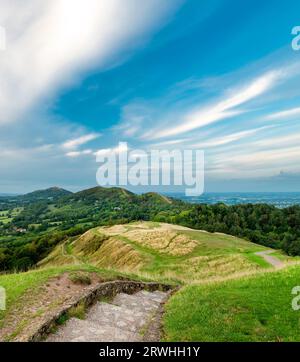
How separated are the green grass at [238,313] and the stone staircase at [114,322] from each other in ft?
4.49

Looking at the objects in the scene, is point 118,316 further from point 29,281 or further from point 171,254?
point 171,254

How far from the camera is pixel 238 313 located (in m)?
14.5

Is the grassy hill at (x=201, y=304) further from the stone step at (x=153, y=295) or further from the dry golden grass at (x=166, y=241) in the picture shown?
the dry golden grass at (x=166, y=241)

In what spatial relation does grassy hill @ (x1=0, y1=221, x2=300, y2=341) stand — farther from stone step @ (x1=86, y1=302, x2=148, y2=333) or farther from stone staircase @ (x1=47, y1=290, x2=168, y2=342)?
stone step @ (x1=86, y1=302, x2=148, y2=333)

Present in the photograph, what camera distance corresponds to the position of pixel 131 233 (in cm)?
10250

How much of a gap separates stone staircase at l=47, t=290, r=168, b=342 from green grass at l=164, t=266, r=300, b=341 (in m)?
1.37

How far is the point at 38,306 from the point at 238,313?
9.87 meters

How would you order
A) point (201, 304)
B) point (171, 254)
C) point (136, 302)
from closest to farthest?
point (201, 304)
point (136, 302)
point (171, 254)

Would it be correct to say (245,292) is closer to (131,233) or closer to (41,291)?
(41,291)

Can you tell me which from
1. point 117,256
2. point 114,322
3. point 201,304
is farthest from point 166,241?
point 114,322

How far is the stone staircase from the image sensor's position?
12.6 m
